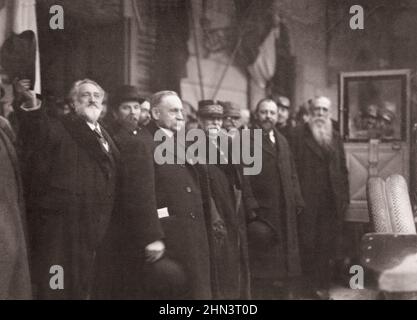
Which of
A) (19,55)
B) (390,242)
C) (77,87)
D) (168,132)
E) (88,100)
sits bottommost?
(390,242)

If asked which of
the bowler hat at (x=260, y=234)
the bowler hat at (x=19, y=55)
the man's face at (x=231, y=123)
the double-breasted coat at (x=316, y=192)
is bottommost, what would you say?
the bowler hat at (x=260, y=234)

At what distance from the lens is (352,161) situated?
5.14 meters

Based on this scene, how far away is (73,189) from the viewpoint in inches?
198

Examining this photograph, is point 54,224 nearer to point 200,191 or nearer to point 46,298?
point 46,298

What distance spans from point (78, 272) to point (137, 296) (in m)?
0.49

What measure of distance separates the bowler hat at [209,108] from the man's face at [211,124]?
0.02 metres

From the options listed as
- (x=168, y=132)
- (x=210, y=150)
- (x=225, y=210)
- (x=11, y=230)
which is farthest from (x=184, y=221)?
(x=11, y=230)

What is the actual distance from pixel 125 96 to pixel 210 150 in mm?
785

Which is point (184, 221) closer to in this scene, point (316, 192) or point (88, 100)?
point (316, 192)

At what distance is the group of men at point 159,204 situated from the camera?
5000 mm

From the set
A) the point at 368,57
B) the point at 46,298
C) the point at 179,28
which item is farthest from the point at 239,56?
the point at 46,298

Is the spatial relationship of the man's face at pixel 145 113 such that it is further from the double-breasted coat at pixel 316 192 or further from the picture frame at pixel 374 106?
the picture frame at pixel 374 106

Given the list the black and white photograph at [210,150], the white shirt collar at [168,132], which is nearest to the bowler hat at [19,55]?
the black and white photograph at [210,150]

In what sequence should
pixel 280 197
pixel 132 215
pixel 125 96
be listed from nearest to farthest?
pixel 132 215, pixel 125 96, pixel 280 197
